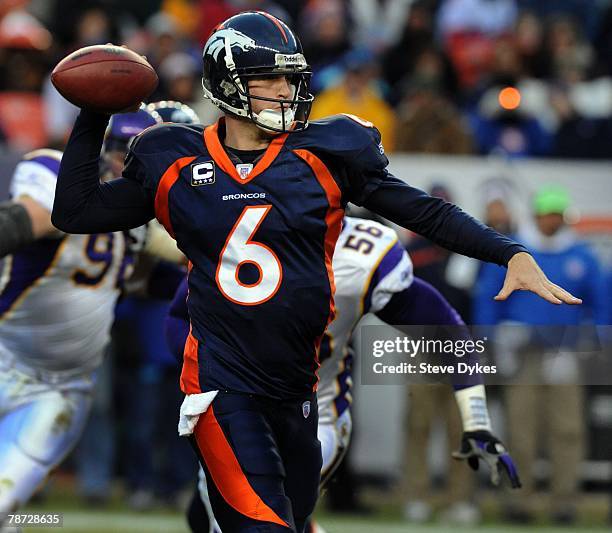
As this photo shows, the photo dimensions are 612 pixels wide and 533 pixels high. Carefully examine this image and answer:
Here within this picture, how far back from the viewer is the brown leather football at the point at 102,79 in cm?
416

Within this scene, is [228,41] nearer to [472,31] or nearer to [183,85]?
[183,85]

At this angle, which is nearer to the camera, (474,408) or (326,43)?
(474,408)

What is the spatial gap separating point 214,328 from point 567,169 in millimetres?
5670

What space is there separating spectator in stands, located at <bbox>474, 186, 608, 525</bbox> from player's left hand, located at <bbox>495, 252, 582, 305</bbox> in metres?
4.01

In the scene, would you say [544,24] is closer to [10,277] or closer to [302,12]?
[302,12]

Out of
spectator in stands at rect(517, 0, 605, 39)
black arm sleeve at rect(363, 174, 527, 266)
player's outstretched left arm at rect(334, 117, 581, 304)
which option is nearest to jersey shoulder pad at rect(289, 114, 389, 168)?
player's outstretched left arm at rect(334, 117, 581, 304)

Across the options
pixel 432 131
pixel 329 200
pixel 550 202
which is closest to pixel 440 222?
pixel 329 200

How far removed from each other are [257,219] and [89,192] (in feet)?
1.71

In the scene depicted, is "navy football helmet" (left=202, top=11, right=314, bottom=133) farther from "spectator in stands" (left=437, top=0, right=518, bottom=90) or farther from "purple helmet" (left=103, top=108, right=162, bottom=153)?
"spectator in stands" (left=437, top=0, right=518, bottom=90)

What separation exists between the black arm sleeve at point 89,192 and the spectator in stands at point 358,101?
5.79m

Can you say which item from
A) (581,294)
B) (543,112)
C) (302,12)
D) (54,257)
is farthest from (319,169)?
(302,12)

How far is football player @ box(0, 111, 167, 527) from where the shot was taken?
5.39 m

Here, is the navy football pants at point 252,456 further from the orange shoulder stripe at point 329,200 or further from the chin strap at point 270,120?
the chin strap at point 270,120

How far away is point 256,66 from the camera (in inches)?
167
